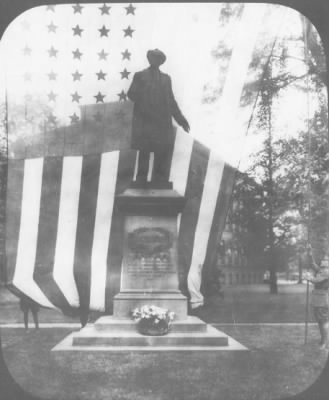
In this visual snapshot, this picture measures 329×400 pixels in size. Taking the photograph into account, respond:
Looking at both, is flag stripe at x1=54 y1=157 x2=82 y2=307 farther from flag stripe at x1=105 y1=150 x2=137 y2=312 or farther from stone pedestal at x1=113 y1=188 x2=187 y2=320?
stone pedestal at x1=113 y1=188 x2=187 y2=320

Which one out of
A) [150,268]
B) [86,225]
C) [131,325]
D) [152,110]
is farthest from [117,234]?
[152,110]

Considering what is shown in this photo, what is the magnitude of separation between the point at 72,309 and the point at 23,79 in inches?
135

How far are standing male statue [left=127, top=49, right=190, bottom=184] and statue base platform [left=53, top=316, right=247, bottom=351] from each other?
2183 mm

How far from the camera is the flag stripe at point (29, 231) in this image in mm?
7113

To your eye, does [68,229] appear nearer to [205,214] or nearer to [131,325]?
[131,325]

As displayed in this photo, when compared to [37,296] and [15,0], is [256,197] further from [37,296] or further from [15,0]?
[15,0]

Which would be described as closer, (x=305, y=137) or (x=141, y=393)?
(x=141, y=393)

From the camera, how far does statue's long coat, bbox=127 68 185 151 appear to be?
733 cm

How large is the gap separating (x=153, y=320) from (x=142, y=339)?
0.30 m

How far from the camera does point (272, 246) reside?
757 centimetres

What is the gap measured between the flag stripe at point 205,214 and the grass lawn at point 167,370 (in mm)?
1353

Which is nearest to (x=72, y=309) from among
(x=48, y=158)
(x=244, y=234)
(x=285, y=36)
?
(x=48, y=158)

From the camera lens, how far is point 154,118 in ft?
24.5

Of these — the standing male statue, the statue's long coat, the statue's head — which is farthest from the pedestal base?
the statue's head
